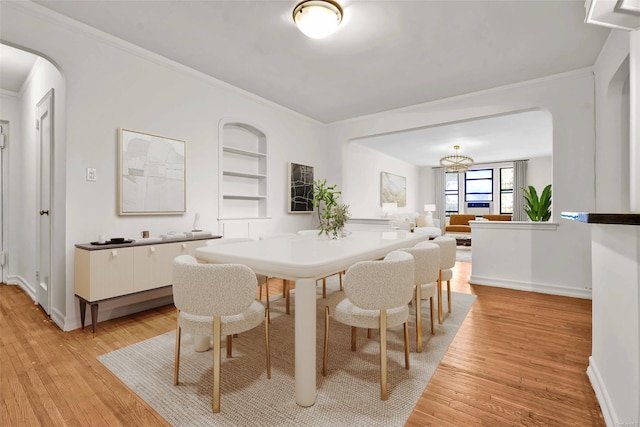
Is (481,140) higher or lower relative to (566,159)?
higher

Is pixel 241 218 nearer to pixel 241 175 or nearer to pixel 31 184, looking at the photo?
pixel 241 175

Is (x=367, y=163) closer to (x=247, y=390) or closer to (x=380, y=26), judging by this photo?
(x=380, y=26)

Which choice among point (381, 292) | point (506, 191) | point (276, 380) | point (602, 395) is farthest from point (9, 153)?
point (506, 191)

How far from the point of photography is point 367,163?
7797 mm

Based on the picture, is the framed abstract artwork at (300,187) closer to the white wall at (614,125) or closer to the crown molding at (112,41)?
the crown molding at (112,41)

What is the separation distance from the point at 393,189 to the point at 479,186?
3.45 metres

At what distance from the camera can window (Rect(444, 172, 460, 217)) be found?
10625 millimetres

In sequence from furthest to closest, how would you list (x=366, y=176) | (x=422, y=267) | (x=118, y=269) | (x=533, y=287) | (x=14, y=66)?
1. (x=366, y=176)
2. (x=533, y=287)
3. (x=14, y=66)
4. (x=118, y=269)
5. (x=422, y=267)

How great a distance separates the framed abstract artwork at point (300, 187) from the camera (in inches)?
186

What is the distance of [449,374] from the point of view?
5.79ft

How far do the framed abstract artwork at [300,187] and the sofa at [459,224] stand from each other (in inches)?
204

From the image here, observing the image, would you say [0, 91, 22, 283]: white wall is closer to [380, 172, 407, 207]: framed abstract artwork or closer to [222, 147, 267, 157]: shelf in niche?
[222, 147, 267, 157]: shelf in niche

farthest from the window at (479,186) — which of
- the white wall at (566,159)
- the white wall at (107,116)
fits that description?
the white wall at (107,116)

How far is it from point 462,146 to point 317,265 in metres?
7.37
